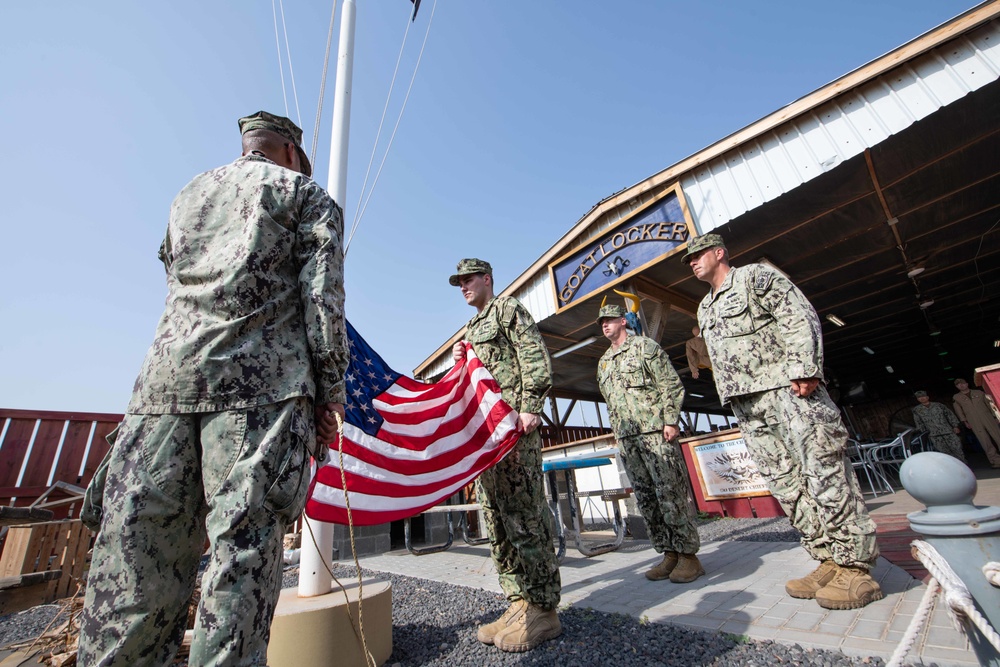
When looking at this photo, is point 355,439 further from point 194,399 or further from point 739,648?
point 739,648

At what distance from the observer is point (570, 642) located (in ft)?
6.76

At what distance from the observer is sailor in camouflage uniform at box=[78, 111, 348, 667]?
100cm

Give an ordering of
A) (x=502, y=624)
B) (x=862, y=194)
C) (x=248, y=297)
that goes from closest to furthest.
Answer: (x=248, y=297) → (x=502, y=624) → (x=862, y=194)

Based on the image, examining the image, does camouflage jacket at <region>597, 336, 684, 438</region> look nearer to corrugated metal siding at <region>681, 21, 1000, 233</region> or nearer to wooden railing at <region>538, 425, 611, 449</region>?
corrugated metal siding at <region>681, 21, 1000, 233</region>

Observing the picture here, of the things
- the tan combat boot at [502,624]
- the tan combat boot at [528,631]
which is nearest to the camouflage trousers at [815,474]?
the tan combat boot at [528,631]

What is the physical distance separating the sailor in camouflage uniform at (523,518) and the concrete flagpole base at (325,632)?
1.93 feet

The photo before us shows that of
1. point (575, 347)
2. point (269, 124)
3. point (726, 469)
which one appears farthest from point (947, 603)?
point (575, 347)

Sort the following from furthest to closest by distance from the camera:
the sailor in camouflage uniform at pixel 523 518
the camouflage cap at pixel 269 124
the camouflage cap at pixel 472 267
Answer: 1. the camouflage cap at pixel 472 267
2. the sailor in camouflage uniform at pixel 523 518
3. the camouflage cap at pixel 269 124


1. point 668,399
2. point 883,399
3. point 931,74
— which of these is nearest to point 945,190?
point 931,74

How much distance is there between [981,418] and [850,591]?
11409 millimetres

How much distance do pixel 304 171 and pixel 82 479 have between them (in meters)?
7.20

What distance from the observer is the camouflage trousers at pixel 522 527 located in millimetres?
2174

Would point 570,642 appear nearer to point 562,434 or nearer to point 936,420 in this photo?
point 562,434

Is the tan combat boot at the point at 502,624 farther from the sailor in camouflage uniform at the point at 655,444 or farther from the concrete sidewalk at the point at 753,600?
the sailor in camouflage uniform at the point at 655,444
